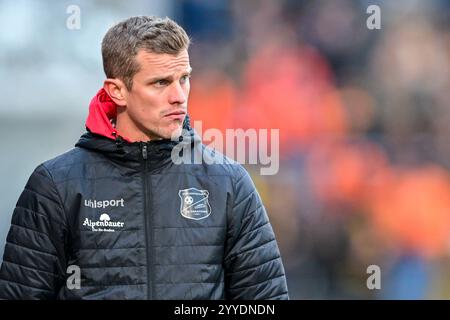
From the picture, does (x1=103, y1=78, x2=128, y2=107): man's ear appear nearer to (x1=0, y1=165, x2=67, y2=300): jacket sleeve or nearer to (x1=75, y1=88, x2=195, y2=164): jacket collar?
(x1=75, y1=88, x2=195, y2=164): jacket collar

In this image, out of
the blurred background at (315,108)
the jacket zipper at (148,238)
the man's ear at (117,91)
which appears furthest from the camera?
the blurred background at (315,108)


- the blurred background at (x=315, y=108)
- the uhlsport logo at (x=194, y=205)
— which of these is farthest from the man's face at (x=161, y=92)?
the blurred background at (x=315, y=108)

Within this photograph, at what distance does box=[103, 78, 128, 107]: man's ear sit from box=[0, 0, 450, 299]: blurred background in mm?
2260

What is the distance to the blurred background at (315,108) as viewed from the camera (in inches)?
174

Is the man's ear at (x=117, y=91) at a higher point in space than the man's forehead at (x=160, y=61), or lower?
lower

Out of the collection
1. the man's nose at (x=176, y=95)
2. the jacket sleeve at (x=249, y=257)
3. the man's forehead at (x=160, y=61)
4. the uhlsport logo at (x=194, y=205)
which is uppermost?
the man's forehead at (x=160, y=61)

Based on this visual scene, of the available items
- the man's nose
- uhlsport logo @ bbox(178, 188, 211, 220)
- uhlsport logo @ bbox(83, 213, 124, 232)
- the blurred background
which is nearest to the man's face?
the man's nose

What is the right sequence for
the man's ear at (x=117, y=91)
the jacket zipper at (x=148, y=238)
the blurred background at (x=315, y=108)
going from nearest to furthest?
the jacket zipper at (x=148, y=238), the man's ear at (x=117, y=91), the blurred background at (x=315, y=108)

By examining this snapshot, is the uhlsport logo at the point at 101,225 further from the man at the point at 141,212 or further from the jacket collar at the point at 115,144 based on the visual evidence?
the jacket collar at the point at 115,144

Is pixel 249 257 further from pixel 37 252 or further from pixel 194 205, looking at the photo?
pixel 37 252

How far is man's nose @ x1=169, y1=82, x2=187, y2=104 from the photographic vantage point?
7.06 ft

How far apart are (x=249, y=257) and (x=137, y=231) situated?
11.7 inches

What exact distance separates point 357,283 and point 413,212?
21.8 inches

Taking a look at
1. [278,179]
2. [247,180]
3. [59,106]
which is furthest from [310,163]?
[247,180]
